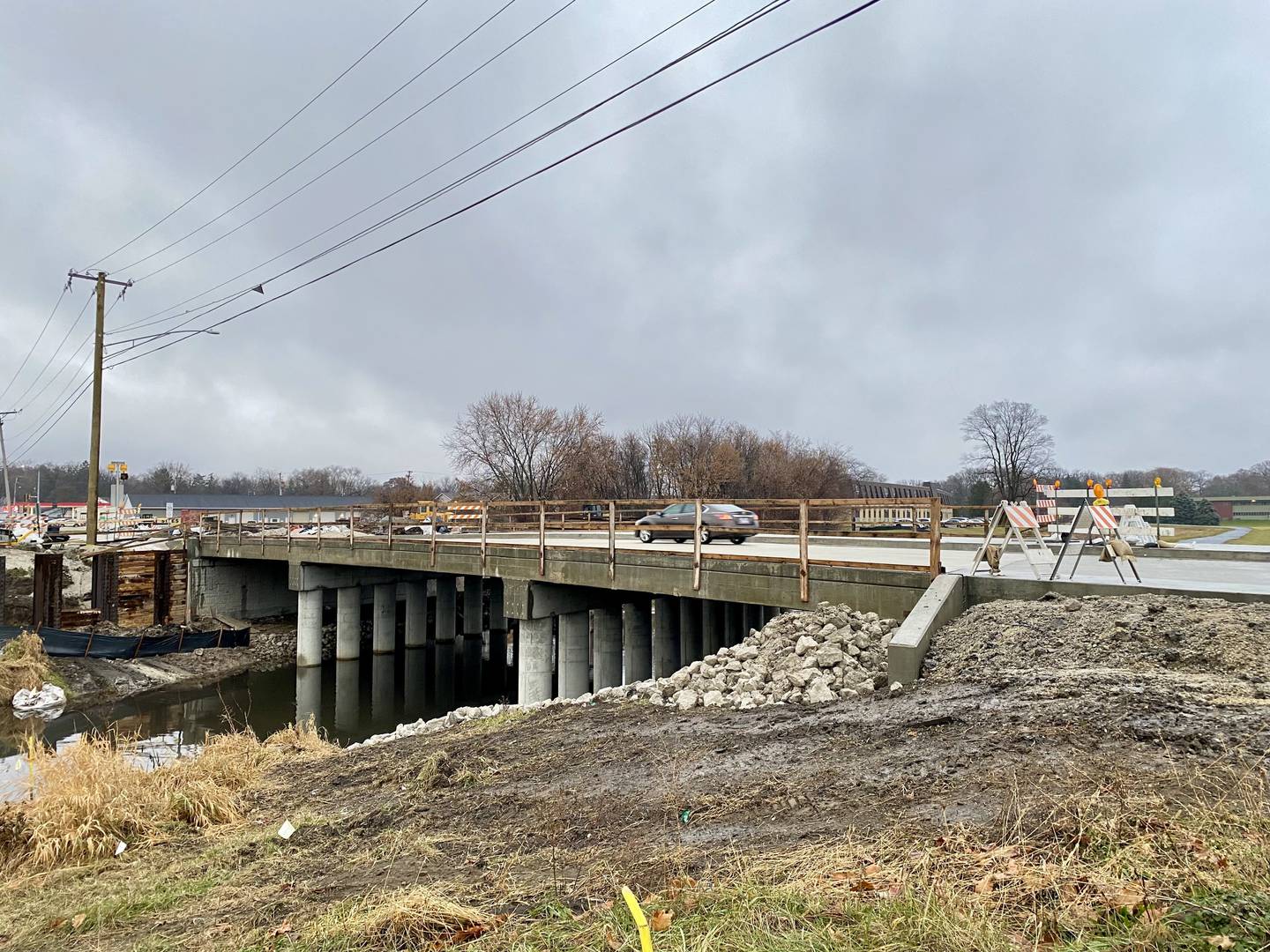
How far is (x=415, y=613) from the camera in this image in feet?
86.2

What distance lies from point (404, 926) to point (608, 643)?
44.8 ft

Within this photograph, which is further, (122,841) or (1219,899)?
(122,841)

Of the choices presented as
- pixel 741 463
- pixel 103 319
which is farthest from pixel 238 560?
pixel 741 463

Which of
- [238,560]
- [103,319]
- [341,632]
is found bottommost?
[341,632]

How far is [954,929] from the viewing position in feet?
8.25

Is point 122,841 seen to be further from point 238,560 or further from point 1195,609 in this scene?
point 238,560

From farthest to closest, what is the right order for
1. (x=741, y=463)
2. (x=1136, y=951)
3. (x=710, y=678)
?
(x=741, y=463)
(x=710, y=678)
(x=1136, y=951)

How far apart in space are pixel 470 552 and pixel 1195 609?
47.0ft

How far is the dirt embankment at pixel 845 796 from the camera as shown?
3.04 meters

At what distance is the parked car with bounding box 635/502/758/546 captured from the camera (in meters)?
18.0

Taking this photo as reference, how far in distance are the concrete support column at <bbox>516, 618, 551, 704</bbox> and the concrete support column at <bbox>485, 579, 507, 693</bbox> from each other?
7280 mm

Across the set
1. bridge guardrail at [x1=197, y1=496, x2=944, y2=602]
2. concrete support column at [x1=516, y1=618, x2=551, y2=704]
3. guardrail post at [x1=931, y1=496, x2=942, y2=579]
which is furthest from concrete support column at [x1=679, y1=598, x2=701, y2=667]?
guardrail post at [x1=931, y1=496, x2=942, y2=579]

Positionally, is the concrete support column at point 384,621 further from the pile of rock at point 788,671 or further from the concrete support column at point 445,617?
the pile of rock at point 788,671

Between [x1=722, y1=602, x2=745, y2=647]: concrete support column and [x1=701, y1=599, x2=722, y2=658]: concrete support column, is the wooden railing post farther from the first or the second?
[x1=722, y1=602, x2=745, y2=647]: concrete support column
